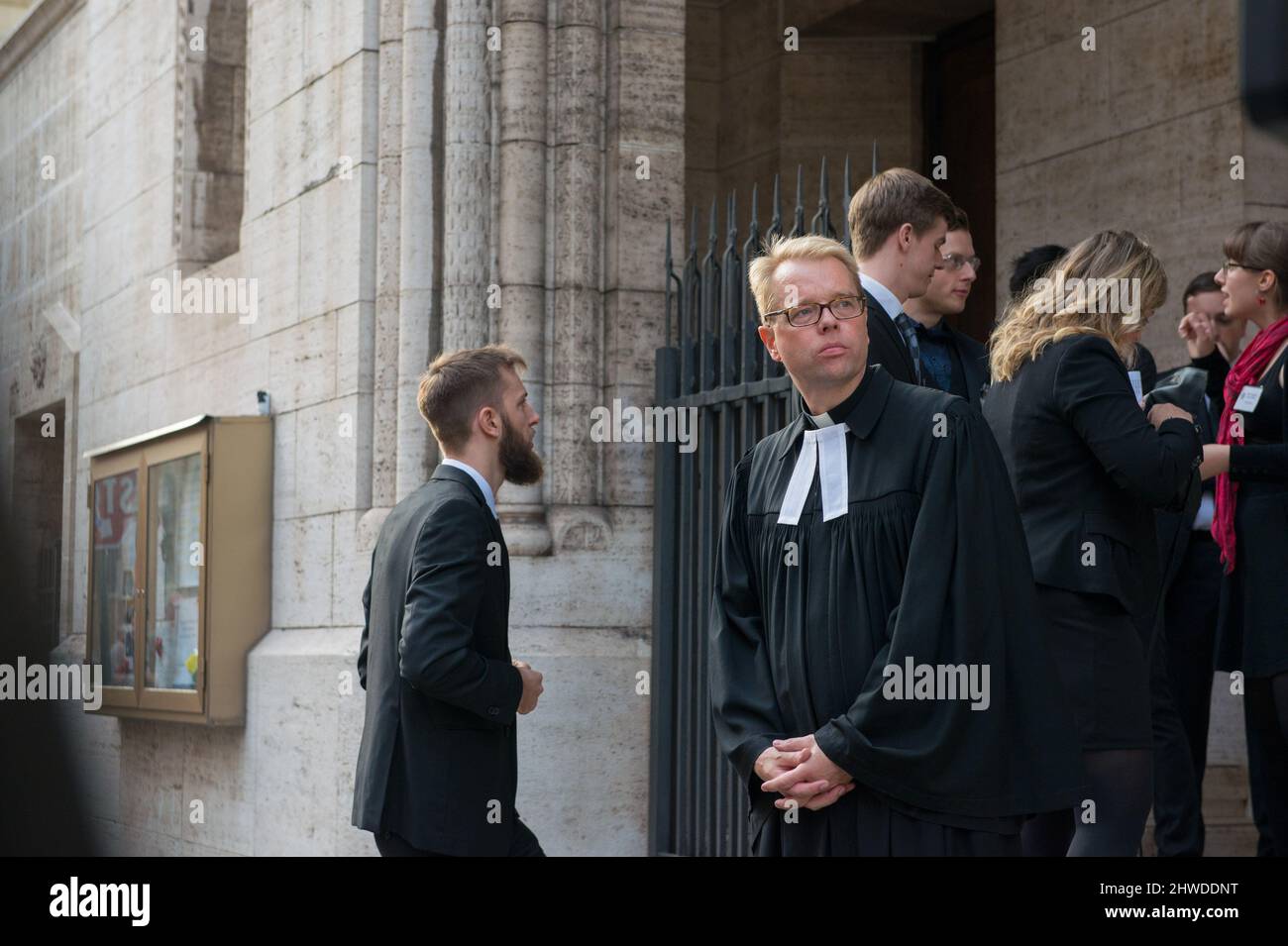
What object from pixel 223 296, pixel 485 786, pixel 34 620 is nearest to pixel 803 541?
pixel 485 786

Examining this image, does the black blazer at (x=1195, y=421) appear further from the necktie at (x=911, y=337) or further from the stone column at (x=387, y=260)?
the stone column at (x=387, y=260)

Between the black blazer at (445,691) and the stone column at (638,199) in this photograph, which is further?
the stone column at (638,199)

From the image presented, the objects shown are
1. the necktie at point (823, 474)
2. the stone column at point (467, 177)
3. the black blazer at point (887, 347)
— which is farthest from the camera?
the stone column at point (467, 177)

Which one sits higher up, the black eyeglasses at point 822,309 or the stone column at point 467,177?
the stone column at point 467,177

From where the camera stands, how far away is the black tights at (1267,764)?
17.3 feet

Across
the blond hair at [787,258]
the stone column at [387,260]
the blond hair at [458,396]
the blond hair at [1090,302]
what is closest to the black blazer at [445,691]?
the blond hair at [458,396]

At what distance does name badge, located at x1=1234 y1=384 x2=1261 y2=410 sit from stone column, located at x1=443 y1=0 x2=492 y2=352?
3018 millimetres

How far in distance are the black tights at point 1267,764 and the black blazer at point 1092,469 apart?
1.33m

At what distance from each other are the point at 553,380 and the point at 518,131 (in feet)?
3.31

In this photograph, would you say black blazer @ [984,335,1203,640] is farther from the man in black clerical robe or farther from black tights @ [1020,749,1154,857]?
the man in black clerical robe

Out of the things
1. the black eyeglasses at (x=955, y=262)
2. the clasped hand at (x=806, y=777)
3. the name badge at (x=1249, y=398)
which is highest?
the black eyeglasses at (x=955, y=262)

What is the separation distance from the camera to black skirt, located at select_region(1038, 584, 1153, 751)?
392 cm
